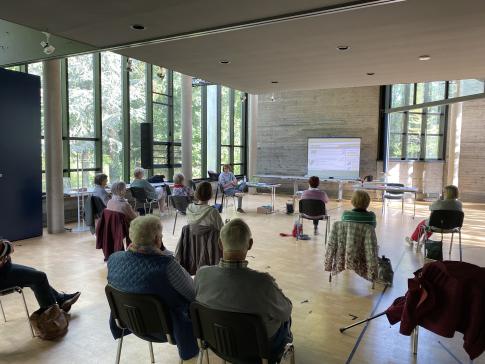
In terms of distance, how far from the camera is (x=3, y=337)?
10.1ft

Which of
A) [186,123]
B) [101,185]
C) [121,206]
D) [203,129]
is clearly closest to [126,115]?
[186,123]

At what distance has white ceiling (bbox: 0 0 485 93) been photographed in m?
3.46

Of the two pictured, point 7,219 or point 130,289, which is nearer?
point 130,289

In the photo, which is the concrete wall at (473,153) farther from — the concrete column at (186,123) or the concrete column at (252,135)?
the concrete column at (186,123)

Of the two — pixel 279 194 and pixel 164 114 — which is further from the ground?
pixel 164 114

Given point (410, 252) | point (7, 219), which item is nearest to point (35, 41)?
point (7, 219)

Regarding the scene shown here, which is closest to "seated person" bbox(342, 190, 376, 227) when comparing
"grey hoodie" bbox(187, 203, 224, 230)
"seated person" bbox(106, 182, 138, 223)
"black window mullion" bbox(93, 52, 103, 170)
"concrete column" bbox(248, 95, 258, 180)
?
"grey hoodie" bbox(187, 203, 224, 230)

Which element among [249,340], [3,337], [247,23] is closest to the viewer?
[249,340]

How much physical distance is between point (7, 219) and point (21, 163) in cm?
93

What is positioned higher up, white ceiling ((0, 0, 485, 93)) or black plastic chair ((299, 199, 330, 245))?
white ceiling ((0, 0, 485, 93))

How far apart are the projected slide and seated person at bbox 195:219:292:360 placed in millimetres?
10703

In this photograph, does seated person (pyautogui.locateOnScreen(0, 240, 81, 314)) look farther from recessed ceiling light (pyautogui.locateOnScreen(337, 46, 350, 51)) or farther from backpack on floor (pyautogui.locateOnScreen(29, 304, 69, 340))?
recessed ceiling light (pyautogui.locateOnScreen(337, 46, 350, 51))

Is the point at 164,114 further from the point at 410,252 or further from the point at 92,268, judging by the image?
the point at 410,252

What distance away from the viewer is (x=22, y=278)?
121 inches
